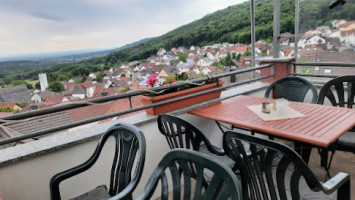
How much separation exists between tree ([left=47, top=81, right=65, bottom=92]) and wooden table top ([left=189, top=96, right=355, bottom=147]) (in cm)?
113

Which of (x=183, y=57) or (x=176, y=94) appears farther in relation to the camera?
(x=183, y=57)

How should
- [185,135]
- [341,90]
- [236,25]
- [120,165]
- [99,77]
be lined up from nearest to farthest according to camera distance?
[120,165] → [185,135] → [99,77] → [341,90] → [236,25]

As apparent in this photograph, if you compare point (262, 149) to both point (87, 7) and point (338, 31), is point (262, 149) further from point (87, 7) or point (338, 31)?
point (338, 31)

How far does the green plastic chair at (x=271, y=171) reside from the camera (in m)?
1.06

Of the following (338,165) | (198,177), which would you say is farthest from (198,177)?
(338,165)

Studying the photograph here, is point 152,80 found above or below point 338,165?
above

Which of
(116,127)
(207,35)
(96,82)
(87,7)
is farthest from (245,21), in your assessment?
(116,127)

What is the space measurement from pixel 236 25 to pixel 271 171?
2.96m

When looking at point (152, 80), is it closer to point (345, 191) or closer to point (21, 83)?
point (21, 83)

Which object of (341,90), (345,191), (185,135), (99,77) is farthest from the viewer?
(341,90)

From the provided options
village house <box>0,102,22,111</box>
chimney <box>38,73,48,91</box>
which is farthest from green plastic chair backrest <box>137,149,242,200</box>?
chimney <box>38,73,48,91</box>

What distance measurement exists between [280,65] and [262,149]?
2694 millimetres

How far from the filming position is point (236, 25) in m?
3.73

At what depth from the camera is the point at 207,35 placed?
3.46 meters
